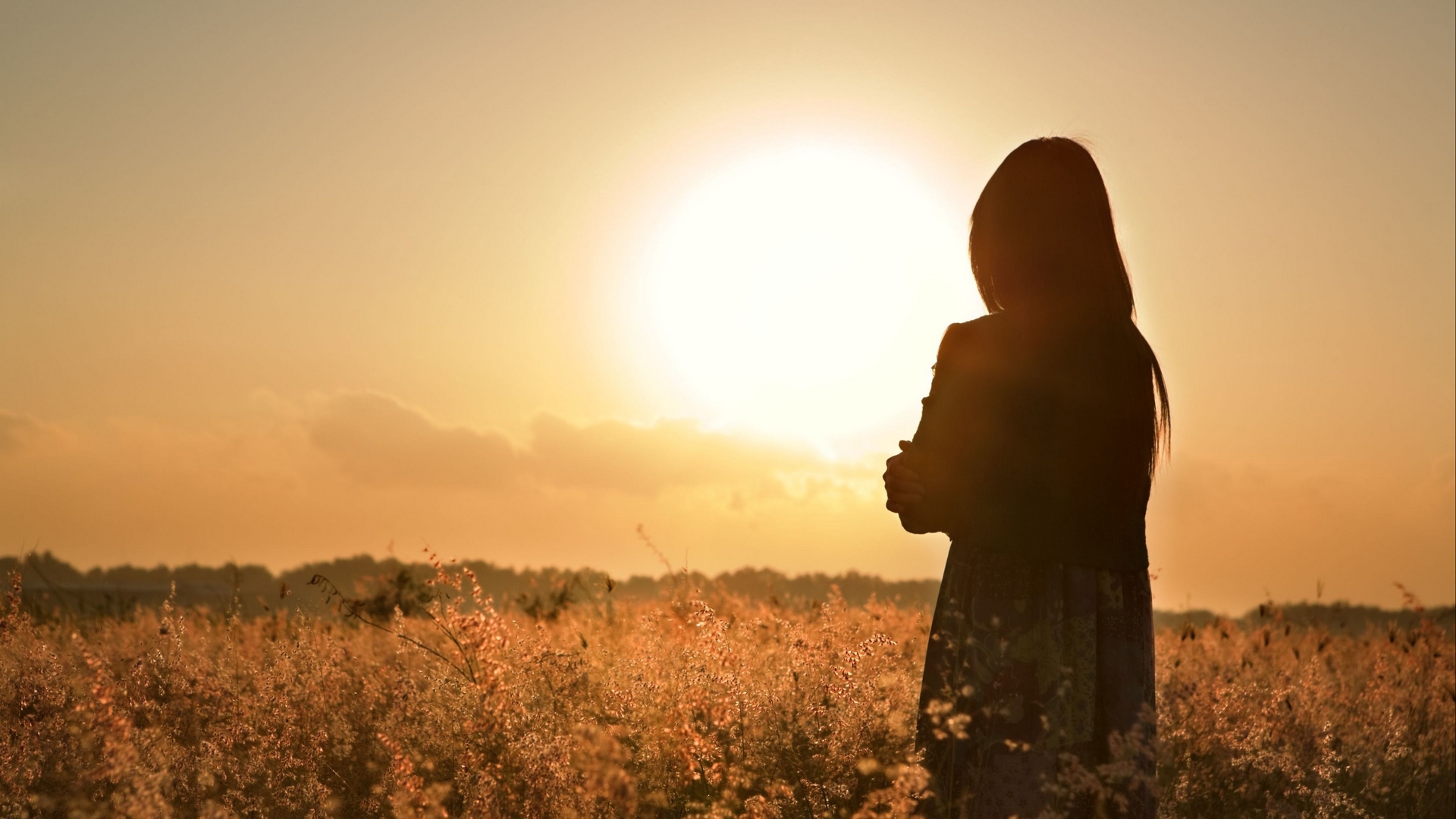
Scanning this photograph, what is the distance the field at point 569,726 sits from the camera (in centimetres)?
377

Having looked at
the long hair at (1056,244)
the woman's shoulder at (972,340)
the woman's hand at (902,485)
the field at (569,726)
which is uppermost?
the long hair at (1056,244)

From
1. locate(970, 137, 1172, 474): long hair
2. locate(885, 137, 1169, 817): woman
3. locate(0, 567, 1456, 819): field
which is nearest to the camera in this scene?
locate(885, 137, 1169, 817): woman

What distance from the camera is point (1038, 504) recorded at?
2.97 metres

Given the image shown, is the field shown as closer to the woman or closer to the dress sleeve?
the woman

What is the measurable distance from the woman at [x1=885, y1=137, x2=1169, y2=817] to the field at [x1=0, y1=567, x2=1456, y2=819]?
0.18 metres

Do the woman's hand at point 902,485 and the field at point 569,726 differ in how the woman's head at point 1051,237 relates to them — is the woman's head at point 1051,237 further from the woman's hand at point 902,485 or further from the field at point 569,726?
the field at point 569,726

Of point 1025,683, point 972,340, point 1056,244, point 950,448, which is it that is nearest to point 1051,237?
point 1056,244

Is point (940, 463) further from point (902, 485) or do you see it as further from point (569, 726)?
point (569, 726)

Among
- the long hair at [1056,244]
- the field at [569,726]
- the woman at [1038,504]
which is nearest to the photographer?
the woman at [1038,504]

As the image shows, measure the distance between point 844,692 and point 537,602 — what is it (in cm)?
431

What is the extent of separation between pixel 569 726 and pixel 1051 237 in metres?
2.55

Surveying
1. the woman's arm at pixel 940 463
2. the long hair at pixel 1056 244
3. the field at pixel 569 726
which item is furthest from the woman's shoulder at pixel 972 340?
the field at pixel 569 726

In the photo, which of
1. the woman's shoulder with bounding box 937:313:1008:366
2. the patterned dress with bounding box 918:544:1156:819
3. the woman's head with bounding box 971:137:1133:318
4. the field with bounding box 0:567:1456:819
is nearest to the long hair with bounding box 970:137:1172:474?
the woman's head with bounding box 971:137:1133:318

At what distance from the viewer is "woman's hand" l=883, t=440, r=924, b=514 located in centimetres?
300
